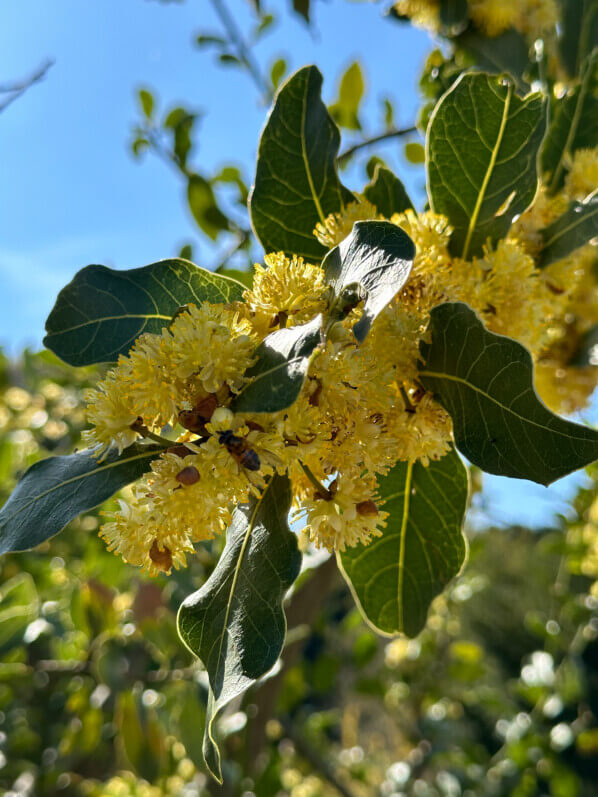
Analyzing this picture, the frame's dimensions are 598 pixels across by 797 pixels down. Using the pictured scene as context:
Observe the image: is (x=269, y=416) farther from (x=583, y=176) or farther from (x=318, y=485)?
(x=583, y=176)

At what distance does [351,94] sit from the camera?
161cm

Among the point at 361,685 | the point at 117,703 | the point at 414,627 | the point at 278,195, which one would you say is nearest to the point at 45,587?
the point at 117,703

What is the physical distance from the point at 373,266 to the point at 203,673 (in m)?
1.00

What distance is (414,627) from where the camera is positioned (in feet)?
2.69

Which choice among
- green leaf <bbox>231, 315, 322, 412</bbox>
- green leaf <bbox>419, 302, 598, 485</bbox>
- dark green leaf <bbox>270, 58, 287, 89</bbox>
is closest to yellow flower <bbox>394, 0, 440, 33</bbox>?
dark green leaf <bbox>270, 58, 287, 89</bbox>

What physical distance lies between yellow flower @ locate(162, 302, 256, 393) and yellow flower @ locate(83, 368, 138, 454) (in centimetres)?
7

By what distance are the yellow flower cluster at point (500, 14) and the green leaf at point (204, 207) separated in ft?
2.06

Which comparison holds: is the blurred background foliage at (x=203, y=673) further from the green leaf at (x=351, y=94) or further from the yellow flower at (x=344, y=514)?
the yellow flower at (x=344, y=514)

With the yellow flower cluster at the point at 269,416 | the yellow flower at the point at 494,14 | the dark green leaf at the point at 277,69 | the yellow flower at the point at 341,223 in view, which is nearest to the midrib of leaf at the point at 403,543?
the yellow flower cluster at the point at 269,416

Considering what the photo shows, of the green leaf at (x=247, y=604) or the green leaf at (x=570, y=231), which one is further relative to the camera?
the green leaf at (x=570, y=231)

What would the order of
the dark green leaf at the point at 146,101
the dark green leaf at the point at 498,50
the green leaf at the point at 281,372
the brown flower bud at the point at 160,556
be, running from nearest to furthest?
the green leaf at the point at 281,372, the brown flower bud at the point at 160,556, the dark green leaf at the point at 498,50, the dark green leaf at the point at 146,101

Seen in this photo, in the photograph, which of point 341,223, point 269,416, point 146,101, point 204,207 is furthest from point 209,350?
point 146,101

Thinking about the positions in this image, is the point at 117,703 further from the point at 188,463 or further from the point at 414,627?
the point at 188,463

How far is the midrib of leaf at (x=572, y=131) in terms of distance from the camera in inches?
41.3
